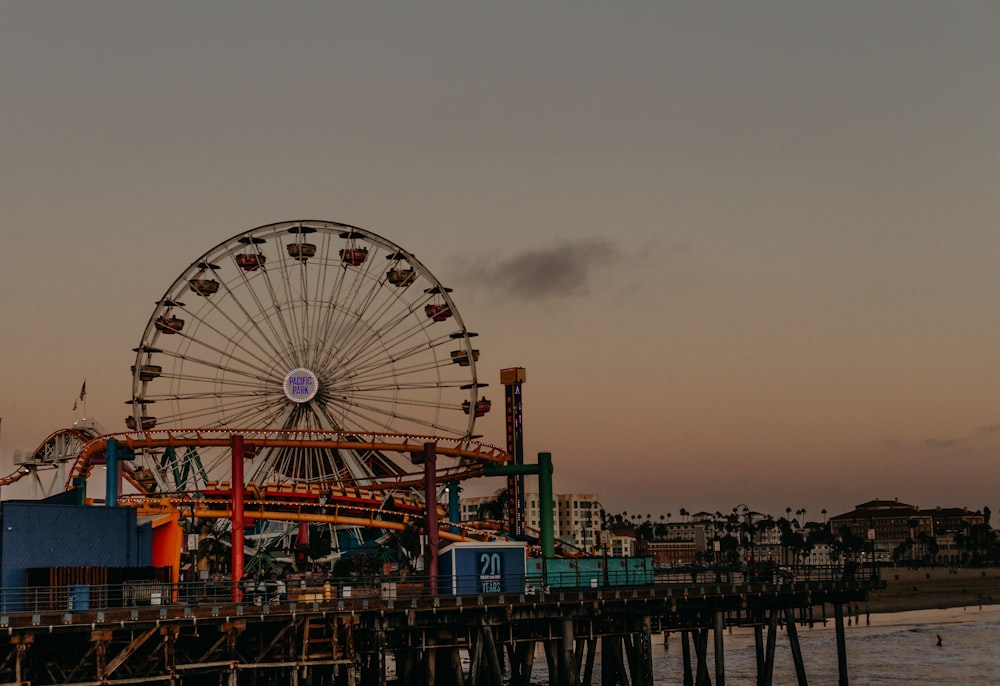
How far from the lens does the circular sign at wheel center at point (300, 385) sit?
92375mm

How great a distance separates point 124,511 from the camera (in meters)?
61.2

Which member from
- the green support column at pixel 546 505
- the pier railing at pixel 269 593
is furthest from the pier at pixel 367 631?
the green support column at pixel 546 505

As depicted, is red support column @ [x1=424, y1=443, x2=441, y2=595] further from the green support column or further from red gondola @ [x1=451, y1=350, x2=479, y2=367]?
red gondola @ [x1=451, y1=350, x2=479, y2=367]

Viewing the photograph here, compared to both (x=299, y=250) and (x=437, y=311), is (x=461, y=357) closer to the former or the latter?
(x=437, y=311)

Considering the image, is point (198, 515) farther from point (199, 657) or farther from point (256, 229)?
point (199, 657)

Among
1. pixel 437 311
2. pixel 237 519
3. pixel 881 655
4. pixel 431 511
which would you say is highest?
pixel 437 311

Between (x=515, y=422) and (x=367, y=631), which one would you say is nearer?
(x=367, y=631)

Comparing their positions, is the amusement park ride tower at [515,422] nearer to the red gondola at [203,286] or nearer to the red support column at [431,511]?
the red gondola at [203,286]

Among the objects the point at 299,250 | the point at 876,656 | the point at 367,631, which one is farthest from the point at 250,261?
the point at 876,656

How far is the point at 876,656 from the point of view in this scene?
110125 mm

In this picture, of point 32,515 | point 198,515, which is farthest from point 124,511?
point 198,515

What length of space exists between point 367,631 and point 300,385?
3422cm

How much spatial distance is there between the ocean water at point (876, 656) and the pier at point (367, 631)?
58.9 feet

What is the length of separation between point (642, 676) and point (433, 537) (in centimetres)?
1538
